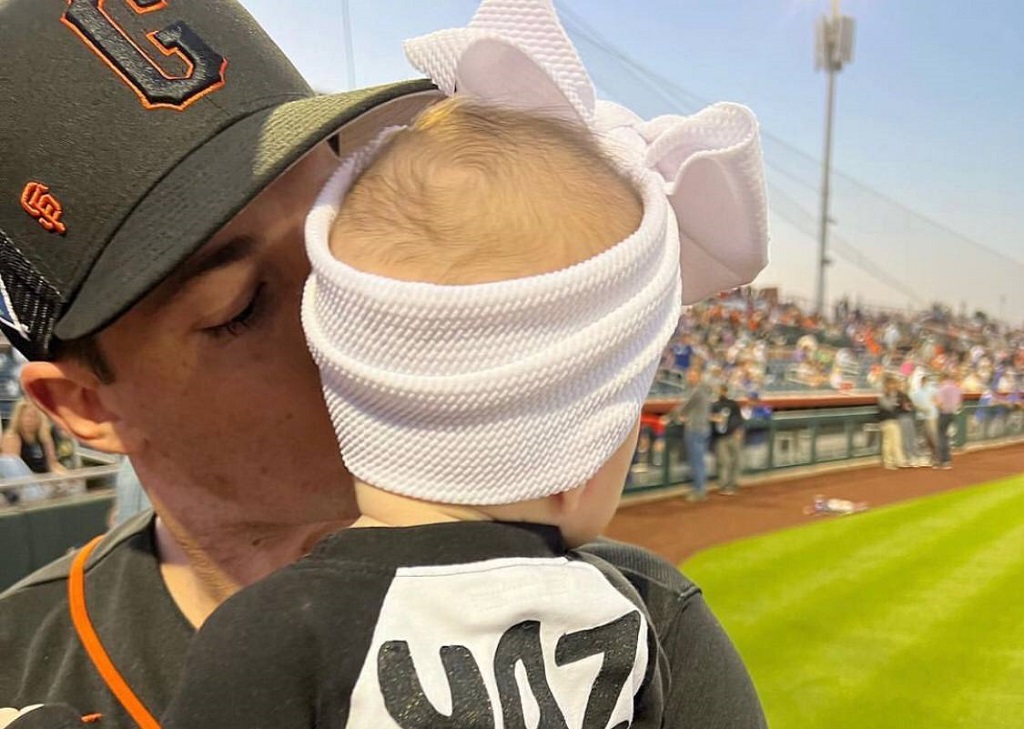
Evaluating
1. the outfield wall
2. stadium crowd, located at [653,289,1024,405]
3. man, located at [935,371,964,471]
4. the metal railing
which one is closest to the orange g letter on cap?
the outfield wall

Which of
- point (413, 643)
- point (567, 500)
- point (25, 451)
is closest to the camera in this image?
point (413, 643)

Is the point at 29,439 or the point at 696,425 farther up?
the point at 29,439

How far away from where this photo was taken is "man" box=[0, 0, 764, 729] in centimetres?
96

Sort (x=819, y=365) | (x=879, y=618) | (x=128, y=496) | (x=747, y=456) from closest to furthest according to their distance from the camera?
(x=128, y=496)
(x=879, y=618)
(x=747, y=456)
(x=819, y=365)

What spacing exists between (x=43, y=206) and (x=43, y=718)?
51 cm

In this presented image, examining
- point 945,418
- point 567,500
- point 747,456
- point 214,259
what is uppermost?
point 214,259

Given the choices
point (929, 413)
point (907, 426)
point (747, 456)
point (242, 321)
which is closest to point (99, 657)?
point (242, 321)

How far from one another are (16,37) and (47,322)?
0.31m

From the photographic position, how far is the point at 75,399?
1063 millimetres

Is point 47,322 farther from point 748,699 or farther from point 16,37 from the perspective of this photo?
point 748,699

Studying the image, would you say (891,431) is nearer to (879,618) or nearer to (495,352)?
(879,618)

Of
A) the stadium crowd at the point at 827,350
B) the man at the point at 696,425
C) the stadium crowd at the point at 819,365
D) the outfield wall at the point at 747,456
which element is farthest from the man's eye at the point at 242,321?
the man at the point at 696,425

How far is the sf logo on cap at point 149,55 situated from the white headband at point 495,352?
0.22 meters

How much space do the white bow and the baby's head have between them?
0.20 ft
